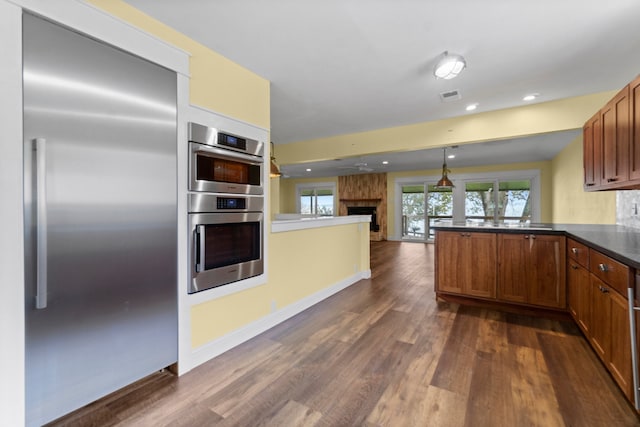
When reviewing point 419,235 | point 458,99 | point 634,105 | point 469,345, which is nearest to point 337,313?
point 469,345

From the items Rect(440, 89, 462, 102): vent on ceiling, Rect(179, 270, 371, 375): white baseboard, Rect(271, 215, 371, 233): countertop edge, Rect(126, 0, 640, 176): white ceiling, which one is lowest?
Rect(179, 270, 371, 375): white baseboard

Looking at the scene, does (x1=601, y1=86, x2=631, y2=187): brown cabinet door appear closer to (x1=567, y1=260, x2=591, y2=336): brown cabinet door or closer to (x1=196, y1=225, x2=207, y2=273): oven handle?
(x1=567, y1=260, x2=591, y2=336): brown cabinet door

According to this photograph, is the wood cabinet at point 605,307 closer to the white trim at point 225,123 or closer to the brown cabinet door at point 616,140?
the brown cabinet door at point 616,140

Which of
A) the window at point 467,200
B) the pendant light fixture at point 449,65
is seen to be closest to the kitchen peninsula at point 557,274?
the pendant light fixture at point 449,65

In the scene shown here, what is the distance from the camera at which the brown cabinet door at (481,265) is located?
3.20m

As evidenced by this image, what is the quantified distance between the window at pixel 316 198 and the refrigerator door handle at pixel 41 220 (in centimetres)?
1002

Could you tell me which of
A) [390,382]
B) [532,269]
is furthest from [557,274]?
[390,382]

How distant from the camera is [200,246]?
2080 mm

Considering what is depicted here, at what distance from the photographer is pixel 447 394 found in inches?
69.4

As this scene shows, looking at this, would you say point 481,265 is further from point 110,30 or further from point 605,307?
point 110,30

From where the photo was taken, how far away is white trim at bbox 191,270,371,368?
2148mm

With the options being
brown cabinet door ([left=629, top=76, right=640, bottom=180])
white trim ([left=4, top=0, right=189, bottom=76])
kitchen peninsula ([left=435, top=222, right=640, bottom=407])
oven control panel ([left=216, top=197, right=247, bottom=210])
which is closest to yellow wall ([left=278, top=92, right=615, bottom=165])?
kitchen peninsula ([left=435, top=222, right=640, bottom=407])

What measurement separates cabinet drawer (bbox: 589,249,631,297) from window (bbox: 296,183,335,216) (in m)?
9.34

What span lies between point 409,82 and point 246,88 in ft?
5.37
